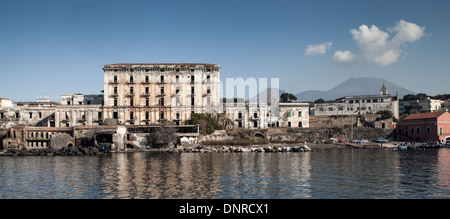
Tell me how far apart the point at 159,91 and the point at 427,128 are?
1997 inches

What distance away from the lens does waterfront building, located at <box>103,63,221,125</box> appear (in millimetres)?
68125

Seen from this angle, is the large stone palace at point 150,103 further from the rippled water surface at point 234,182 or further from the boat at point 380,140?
the rippled water surface at point 234,182

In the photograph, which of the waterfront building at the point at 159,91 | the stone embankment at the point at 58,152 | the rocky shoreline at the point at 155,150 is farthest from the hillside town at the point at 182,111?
the stone embankment at the point at 58,152

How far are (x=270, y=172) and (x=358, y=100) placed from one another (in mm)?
67474

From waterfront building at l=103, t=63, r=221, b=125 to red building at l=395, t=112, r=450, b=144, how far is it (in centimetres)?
3688

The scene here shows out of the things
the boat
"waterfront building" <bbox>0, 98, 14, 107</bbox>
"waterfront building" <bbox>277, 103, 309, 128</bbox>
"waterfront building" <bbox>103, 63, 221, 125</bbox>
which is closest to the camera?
the boat

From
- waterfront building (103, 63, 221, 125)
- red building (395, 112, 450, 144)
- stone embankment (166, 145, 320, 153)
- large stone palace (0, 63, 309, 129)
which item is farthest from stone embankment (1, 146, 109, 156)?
red building (395, 112, 450, 144)

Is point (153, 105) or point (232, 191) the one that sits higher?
point (153, 105)

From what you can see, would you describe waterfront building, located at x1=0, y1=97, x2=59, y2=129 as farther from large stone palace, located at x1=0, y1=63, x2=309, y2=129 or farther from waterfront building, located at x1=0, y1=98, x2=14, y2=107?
waterfront building, located at x1=0, y1=98, x2=14, y2=107

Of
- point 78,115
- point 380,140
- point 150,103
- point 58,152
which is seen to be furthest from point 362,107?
point 58,152

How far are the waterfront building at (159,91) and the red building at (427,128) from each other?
36885 millimetres

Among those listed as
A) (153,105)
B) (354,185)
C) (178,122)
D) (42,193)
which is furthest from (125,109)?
(354,185)

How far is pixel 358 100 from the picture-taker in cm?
8794

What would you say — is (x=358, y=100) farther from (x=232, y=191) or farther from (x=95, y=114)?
(x=232, y=191)
